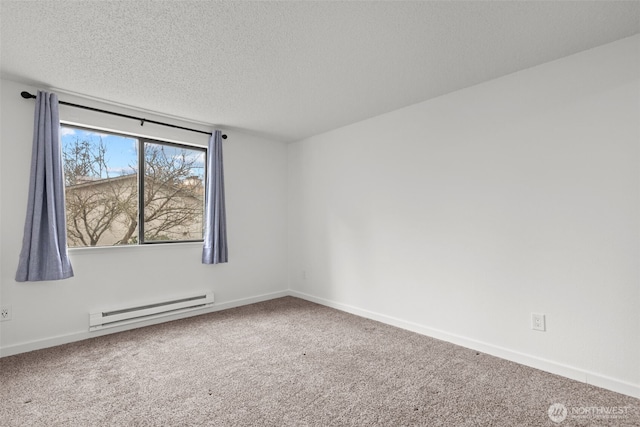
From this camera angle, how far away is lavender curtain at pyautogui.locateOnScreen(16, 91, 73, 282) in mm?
2609

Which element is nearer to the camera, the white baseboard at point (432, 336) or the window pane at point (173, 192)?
the white baseboard at point (432, 336)

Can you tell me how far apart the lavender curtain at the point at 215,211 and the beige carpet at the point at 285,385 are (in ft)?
3.31

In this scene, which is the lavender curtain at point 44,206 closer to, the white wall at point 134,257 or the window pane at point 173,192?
the white wall at point 134,257

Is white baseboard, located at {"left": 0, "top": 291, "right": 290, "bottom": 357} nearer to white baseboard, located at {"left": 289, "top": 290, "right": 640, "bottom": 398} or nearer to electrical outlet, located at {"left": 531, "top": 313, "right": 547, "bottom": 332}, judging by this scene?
white baseboard, located at {"left": 289, "top": 290, "right": 640, "bottom": 398}

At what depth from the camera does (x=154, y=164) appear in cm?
363

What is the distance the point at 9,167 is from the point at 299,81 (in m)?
2.55

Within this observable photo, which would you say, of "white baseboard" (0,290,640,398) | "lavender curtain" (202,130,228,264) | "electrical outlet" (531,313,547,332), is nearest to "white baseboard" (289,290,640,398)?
"white baseboard" (0,290,640,398)

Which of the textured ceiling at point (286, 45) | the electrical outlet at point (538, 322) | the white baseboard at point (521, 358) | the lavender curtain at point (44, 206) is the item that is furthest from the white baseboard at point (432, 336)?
the textured ceiling at point (286, 45)

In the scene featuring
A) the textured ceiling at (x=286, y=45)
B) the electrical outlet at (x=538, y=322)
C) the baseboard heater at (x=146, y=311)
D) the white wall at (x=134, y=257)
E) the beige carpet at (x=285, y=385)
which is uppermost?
the textured ceiling at (x=286, y=45)

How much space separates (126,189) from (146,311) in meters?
1.34


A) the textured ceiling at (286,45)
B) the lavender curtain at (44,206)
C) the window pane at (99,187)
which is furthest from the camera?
the window pane at (99,187)

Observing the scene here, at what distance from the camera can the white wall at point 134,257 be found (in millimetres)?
2648

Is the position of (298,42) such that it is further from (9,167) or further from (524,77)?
(9,167)

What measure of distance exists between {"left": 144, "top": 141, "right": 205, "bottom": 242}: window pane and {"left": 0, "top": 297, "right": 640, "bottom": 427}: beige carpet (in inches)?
48.2
